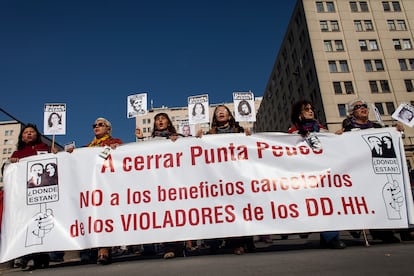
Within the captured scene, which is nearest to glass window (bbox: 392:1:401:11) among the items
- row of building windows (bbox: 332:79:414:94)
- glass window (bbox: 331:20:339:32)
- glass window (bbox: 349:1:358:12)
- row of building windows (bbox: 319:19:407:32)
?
row of building windows (bbox: 319:19:407:32)

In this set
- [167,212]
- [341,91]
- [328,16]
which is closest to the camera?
[167,212]

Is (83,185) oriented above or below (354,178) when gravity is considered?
above

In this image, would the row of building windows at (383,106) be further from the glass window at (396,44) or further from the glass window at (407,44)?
the glass window at (407,44)

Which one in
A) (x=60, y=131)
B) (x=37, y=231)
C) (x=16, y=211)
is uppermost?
(x=60, y=131)

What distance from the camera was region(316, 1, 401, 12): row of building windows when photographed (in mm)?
36875

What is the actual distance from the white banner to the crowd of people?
10cm

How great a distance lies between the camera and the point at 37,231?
13.5 feet

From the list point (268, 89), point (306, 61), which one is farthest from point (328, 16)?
point (268, 89)

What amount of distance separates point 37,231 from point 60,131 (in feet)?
6.92

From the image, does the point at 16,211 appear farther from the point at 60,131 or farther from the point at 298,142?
the point at 298,142

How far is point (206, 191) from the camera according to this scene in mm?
4145

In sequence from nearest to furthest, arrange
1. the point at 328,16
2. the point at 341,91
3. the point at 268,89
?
the point at 341,91 < the point at 328,16 < the point at 268,89

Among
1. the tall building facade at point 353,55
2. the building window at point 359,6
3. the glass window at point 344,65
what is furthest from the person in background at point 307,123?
the building window at point 359,6

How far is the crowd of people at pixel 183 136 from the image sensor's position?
403 centimetres
